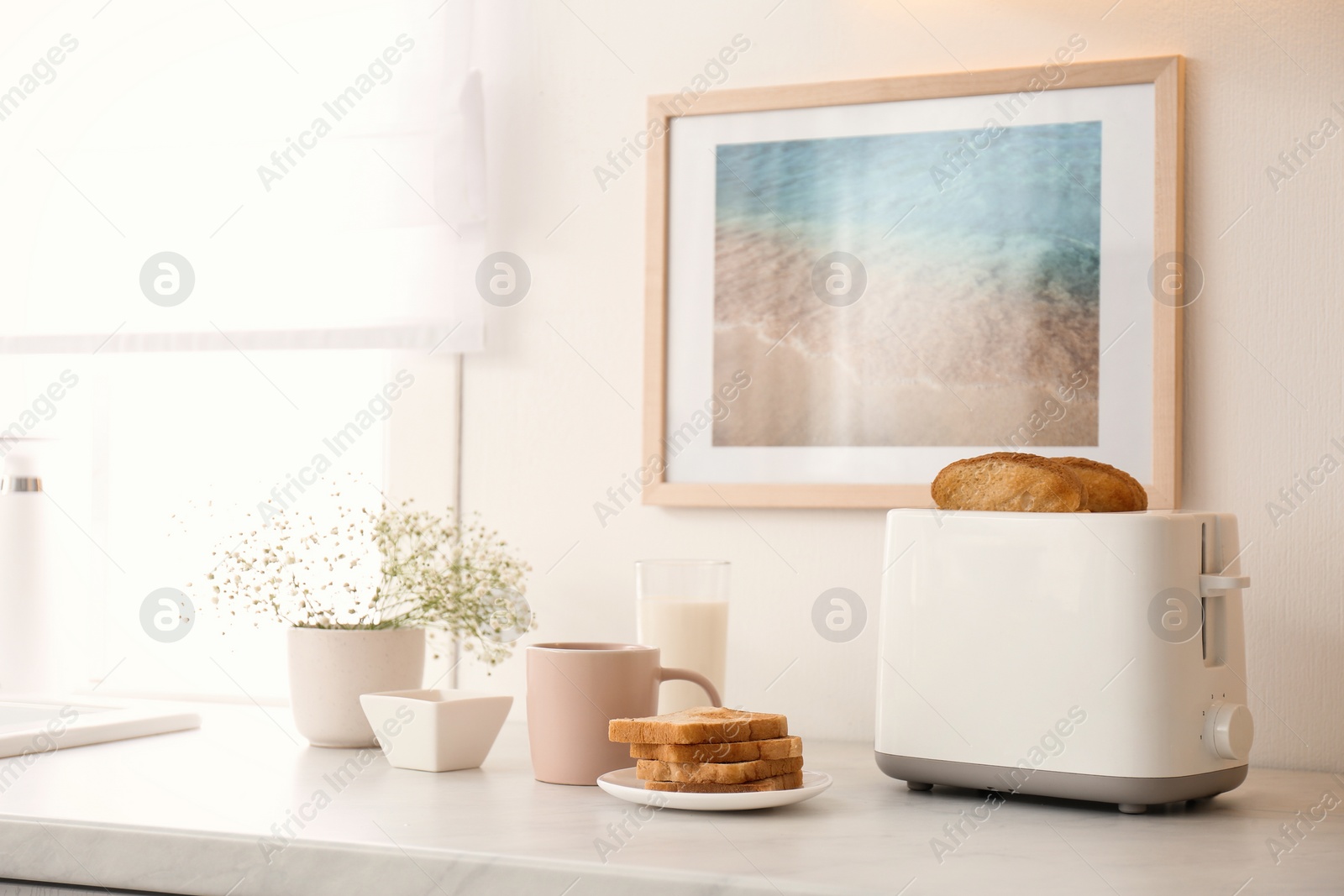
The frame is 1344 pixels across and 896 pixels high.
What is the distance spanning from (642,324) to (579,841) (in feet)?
2.32

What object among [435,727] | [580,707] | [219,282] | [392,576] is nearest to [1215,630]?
[580,707]

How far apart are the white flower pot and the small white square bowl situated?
0.08 metres

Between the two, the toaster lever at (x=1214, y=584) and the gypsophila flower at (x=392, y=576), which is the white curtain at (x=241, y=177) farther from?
the toaster lever at (x=1214, y=584)

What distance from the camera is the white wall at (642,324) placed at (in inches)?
44.8

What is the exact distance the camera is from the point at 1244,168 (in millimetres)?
1165

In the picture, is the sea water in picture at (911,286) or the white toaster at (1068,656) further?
the sea water in picture at (911,286)

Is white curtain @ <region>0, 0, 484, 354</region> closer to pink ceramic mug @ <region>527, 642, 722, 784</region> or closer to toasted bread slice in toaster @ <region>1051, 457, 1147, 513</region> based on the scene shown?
pink ceramic mug @ <region>527, 642, 722, 784</region>

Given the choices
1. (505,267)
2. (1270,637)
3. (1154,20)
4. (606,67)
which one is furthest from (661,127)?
(1270,637)

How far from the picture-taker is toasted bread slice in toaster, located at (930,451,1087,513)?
A: 0.93 m

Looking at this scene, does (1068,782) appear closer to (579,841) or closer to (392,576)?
(579,841)

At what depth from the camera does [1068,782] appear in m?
0.88

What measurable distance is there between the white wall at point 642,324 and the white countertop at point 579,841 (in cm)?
27

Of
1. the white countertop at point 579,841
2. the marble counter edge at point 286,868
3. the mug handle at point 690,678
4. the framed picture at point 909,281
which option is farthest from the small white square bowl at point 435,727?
the framed picture at point 909,281

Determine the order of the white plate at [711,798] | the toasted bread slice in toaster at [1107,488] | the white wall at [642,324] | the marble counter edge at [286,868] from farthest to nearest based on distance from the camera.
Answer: the white wall at [642,324], the toasted bread slice in toaster at [1107,488], the white plate at [711,798], the marble counter edge at [286,868]
